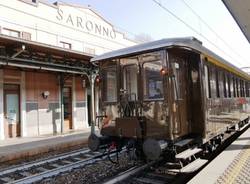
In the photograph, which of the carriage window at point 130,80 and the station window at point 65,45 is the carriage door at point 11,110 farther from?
the carriage window at point 130,80

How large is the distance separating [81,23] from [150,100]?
1569cm

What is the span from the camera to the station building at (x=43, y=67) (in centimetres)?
1315

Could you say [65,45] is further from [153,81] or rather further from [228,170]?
[228,170]

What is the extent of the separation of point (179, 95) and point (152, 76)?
0.68m

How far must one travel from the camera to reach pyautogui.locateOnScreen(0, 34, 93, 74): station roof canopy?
11.6m

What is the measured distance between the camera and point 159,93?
20.3 ft

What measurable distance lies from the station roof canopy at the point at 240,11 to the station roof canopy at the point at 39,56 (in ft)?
22.1

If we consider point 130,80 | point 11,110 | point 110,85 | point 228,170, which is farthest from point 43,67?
point 228,170

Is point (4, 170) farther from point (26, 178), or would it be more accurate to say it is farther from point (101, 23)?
point (101, 23)

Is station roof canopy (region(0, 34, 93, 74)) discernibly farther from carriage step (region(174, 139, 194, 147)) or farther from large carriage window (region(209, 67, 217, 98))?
carriage step (region(174, 139, 194, 147))

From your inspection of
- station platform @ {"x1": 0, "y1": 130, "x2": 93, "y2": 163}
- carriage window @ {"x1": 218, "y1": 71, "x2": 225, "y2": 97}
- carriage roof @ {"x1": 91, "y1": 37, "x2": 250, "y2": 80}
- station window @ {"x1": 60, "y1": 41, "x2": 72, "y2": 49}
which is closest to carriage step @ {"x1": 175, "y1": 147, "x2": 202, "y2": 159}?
carriage roof @ {"x1": 91, "y1": 37, "x2": 250, "y2": 80}

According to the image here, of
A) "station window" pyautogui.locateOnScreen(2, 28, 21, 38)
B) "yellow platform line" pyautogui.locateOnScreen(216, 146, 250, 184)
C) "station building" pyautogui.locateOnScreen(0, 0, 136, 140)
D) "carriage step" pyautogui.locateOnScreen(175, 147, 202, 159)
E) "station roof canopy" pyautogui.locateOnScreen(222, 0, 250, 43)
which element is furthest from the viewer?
"station window" pyautogui.locateOnScreen(2, 28, 21, 38)

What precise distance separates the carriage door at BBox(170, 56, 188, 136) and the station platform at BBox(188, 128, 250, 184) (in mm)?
941

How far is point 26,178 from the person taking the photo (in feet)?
23.5
